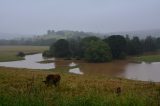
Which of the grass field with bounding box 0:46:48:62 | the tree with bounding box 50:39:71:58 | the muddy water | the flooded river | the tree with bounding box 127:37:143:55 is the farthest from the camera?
the tree with bounding box 127:37:143:55

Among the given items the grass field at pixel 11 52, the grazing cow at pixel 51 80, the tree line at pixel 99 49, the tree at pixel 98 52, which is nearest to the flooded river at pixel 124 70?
the tree at pixel 98 52

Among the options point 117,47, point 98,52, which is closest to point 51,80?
point 98,52

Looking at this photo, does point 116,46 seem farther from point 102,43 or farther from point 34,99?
point 34,99

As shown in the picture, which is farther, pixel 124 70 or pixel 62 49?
→ pixel 62 49

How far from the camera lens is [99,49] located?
62.5m

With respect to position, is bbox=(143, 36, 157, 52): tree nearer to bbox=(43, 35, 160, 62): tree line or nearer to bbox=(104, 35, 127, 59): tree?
bbox=(43, 35, 160, 62): tree line

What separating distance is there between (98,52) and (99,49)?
675mm

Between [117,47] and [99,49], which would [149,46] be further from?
[99,49]

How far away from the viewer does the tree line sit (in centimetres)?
6229

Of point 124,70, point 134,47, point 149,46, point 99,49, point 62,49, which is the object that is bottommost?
point 124,70

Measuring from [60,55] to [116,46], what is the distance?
13633 millimetres

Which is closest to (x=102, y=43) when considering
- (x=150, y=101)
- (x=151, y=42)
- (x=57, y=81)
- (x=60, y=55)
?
(x=60, y=55)

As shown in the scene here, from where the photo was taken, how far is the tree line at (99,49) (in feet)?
204

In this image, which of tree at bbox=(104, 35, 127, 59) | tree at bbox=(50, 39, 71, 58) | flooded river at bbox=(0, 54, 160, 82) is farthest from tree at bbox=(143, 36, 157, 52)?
flooded river at bbox=(0, 54, 160, 82)
